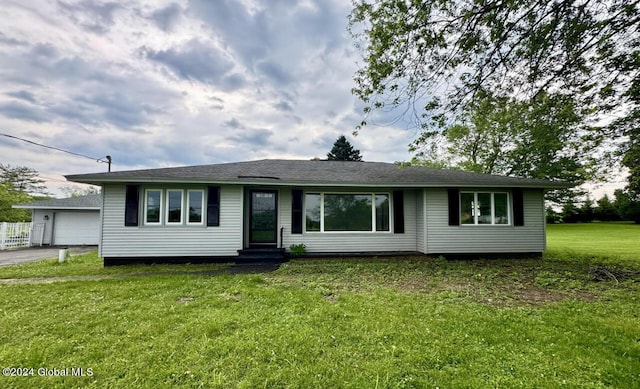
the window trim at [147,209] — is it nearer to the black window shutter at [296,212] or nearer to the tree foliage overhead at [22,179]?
the black window shutter at [296,212]

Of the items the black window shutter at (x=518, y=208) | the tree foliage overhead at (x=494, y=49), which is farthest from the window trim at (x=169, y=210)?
the black window shutter at (x=518, y=208)

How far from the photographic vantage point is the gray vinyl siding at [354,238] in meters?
8.94

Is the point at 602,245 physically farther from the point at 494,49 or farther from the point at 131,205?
the point at 131,205

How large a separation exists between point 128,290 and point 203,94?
8.91 m

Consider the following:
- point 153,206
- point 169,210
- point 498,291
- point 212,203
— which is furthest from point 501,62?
point 153,206

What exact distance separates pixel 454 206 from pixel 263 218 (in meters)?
6.41

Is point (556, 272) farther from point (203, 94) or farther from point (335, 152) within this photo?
point (335, 152)

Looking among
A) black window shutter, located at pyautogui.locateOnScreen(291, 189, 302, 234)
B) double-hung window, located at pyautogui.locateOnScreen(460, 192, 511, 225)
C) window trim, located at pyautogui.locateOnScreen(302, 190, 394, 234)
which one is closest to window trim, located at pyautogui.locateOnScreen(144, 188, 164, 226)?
black window shutter, located at pyautogui.locateOnScreen(291, 189, 302, 234)

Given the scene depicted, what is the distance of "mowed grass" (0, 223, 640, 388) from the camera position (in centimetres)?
248

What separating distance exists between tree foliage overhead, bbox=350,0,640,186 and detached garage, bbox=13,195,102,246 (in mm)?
16253

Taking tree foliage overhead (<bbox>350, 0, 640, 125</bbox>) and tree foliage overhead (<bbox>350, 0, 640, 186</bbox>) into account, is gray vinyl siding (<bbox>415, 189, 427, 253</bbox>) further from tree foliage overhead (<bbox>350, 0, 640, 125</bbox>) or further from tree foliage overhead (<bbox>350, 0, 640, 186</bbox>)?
tree foliage overhead (<bbox>350, 0, 640, 125</bbox>)

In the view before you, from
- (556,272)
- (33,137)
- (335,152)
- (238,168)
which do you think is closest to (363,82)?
(238,168)

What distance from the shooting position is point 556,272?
22.8ft

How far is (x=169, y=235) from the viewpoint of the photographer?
8047 mm
